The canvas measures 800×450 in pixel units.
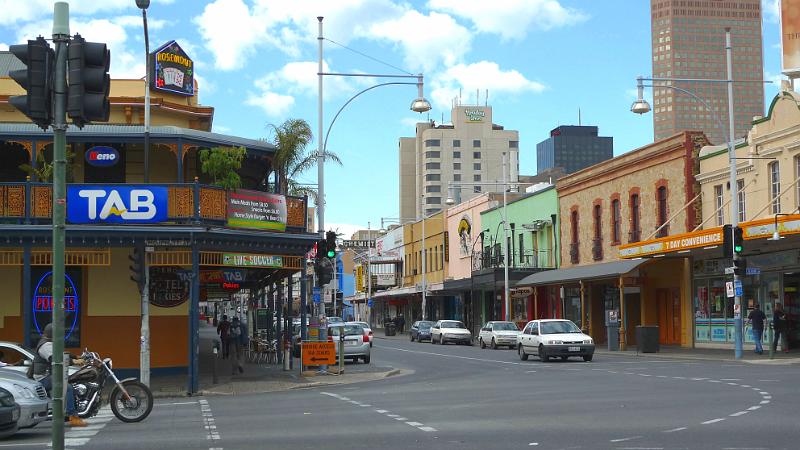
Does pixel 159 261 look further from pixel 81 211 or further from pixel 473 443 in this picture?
pixel 473 443

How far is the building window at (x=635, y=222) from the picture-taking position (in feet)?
150

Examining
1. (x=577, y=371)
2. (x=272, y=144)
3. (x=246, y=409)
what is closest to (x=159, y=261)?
(x=272, y=144)

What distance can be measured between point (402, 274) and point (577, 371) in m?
56.8

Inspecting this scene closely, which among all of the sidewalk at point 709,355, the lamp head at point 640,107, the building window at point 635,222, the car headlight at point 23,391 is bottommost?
the sidewalk at point 709,355

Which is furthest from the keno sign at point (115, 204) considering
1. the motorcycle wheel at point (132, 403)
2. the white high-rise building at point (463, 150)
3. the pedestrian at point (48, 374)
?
the white high-rise building at point (463, 150)

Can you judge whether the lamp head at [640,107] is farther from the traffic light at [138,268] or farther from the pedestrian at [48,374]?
the pedestrian at [48,374]

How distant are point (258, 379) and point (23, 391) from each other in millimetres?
12566

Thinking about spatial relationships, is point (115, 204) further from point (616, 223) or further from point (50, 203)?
point (616, 223)

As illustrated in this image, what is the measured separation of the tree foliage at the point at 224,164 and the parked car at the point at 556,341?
12.9m

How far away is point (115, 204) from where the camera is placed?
2509 cm

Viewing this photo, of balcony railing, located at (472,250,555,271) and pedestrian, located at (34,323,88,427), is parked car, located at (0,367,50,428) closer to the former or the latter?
pedestrian, located at (34,323,88,427)

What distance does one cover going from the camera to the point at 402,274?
279ft

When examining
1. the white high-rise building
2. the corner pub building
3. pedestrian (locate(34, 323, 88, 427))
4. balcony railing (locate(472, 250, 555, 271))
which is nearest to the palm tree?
the corner pub building

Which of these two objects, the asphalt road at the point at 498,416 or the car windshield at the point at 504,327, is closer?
the asphalt road at the point at 498,416
